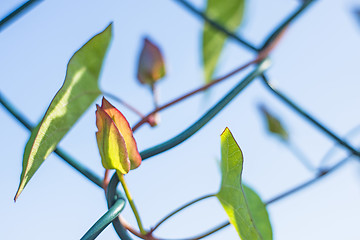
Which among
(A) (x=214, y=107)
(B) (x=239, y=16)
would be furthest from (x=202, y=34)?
(A) (x=214, y=107)

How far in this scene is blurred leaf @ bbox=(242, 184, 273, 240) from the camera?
9.4 inches

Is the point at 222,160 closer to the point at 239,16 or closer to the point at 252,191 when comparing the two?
the point at 252,191

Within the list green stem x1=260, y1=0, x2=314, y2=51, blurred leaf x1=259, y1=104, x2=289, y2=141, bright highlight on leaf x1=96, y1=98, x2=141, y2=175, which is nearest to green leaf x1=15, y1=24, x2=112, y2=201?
bright highlight on leaf x1=96, y1=98, x2=141, y2=175

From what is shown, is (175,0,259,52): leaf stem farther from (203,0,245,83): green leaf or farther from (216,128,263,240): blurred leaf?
(216,128,263,240): blurred leaf

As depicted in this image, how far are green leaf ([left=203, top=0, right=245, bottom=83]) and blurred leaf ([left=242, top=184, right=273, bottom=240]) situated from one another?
138 mm

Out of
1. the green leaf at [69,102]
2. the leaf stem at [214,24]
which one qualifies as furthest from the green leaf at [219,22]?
the green leaf at [69,102]

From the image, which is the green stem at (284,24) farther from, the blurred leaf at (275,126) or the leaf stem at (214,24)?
the blurred leaf at (275,126)

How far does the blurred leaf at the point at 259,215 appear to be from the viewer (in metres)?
0.24

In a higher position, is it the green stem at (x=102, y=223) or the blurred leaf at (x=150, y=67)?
the blurred leaf at (x=150, y=67)

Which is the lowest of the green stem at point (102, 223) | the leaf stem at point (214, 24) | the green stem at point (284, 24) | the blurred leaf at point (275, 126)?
the green stem at point (102, 223)

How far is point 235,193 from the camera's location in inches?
9.1

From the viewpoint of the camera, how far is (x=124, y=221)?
25 cm

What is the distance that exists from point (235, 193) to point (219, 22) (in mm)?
200

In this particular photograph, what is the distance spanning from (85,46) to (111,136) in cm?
7
